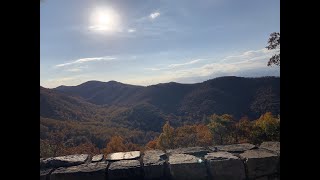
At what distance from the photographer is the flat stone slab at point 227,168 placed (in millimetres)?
3395

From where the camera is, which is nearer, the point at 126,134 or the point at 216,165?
the point at 216,165

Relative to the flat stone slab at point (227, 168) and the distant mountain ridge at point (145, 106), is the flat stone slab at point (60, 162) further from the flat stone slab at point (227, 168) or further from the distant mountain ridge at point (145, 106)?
the distant mountain ridge at point (145, 106)

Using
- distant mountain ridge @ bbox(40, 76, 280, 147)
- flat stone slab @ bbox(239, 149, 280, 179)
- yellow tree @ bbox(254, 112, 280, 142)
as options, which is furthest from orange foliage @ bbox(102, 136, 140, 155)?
A: flat stone slab @ bbox(239, 149, 280, 179)

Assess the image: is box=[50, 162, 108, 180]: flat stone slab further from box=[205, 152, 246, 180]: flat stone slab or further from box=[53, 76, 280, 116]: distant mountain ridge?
box=[53, 76, 280, 116]: distant mountain ridge

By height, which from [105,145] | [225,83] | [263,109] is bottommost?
[105,145]

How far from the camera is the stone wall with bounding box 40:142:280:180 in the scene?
10.8 feet

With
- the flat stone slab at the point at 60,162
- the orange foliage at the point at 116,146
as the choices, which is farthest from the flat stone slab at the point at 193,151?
the orange foliage at the point at 116,146

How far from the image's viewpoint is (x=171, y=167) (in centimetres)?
338

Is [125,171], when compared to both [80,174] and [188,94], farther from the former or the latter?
[188,94]

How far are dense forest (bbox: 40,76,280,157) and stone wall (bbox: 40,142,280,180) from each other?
8.20m

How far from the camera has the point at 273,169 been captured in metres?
3.42
